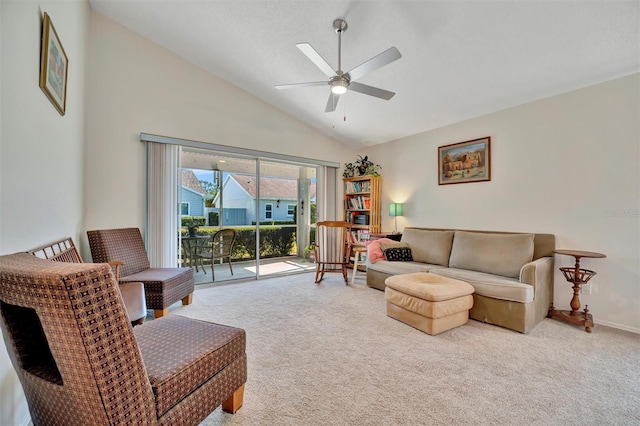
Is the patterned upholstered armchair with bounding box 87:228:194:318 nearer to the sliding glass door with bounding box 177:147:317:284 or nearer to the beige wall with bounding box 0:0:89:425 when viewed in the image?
the beige wall with bounding box 0:0:89:425

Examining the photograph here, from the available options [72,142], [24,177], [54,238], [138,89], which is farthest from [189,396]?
[138,89]

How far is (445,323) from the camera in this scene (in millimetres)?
2646

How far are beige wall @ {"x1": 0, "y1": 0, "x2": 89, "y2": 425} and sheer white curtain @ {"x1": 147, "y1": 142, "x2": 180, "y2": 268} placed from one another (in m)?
1.25

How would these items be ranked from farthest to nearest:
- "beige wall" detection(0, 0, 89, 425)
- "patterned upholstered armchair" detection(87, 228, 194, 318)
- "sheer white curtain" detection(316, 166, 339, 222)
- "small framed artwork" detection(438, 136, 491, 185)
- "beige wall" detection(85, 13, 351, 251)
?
"sheer white curtain" detection(316, 166, 339, 222), "small framed artwork" detection(438, 136, 491, 185), "beige wall" detection(85, 13, 351, 251), "patterned upholstered armchair" detection(87, 228, 194, 318), "beige wall" detection(0, 0, 89, 425)

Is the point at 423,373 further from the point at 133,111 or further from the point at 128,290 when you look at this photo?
the point at 133,111

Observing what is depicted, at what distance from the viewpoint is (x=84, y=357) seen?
83 cm

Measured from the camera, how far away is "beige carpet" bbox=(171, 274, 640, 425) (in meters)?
1.56

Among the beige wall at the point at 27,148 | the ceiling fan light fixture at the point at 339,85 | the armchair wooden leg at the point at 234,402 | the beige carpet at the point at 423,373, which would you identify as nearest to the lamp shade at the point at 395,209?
the beige carpet at the point at 423,373

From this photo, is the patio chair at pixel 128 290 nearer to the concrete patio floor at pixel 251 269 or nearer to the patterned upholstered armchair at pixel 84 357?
the patterned upholstered armchair at pixel 84 357

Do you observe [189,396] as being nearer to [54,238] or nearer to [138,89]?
[54,238]

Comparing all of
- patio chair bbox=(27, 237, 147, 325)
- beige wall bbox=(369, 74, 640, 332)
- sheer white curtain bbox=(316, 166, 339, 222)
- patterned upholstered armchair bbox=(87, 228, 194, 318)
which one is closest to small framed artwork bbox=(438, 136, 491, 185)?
beige wall bbox=(369, 74, 640, 332)

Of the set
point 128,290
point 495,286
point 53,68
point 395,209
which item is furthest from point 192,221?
point 495,286

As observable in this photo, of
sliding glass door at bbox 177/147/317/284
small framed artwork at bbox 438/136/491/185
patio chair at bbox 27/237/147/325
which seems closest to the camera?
patio chair at bbox 27/237/147/325

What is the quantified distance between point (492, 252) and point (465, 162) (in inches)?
56.0
